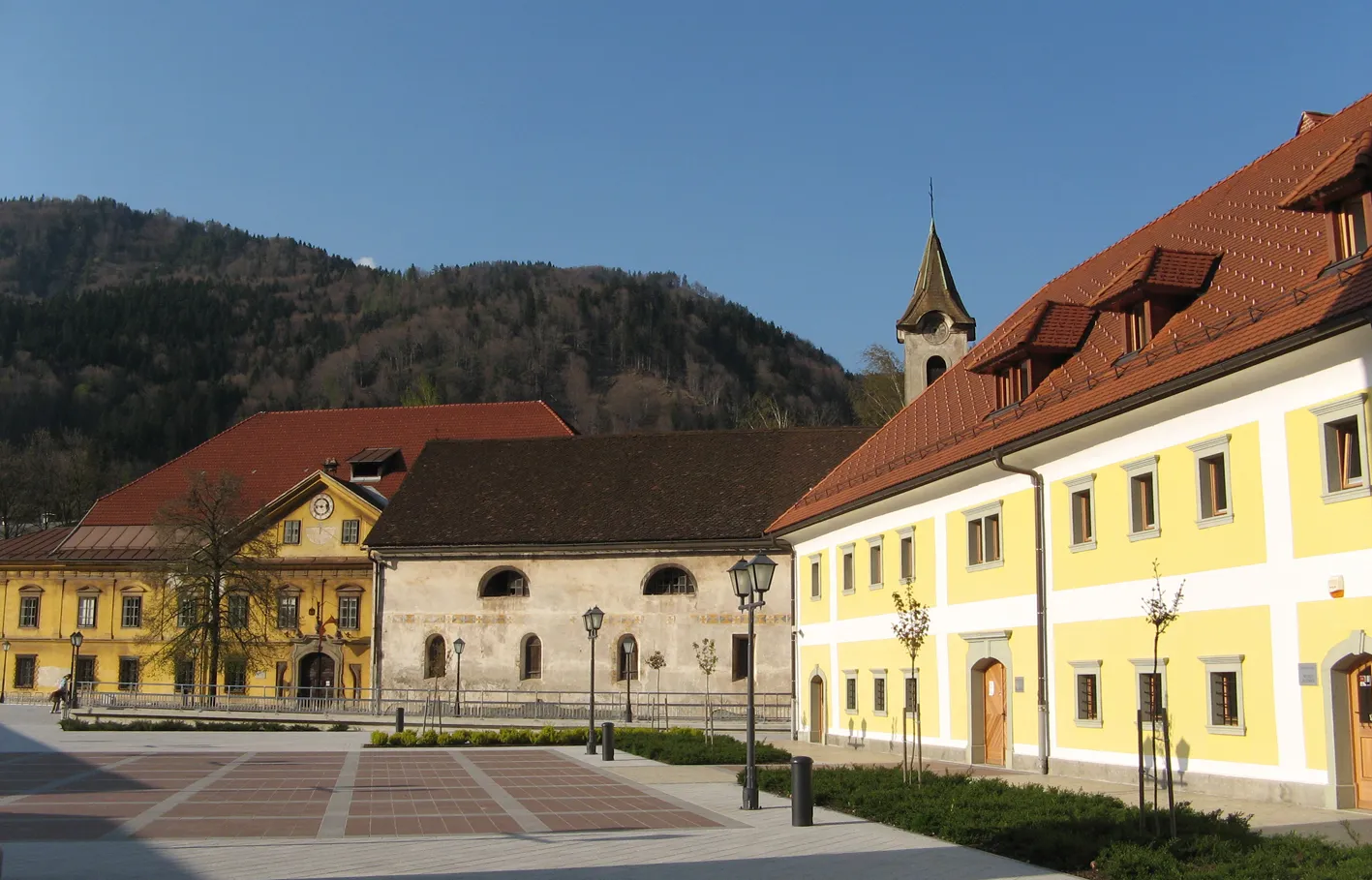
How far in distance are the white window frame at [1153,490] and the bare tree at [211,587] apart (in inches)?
1673

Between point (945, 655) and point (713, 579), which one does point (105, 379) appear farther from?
point (945, 655)

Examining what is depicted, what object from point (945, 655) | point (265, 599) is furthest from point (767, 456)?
point (945, 655)

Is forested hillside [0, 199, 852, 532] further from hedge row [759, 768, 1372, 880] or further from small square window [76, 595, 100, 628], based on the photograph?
hedge row [759, 768, 1372, 880]

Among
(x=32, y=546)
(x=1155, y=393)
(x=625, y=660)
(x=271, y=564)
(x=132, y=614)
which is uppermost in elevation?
(x=32, y=546)

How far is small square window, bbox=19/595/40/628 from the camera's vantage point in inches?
2488

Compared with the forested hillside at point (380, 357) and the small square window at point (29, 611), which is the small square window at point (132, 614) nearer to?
the small square window at point (29, 611)

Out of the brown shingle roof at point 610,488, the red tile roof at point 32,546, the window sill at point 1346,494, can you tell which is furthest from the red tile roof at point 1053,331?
the red tile roof at point 32,546

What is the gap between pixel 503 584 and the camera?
5181 cm

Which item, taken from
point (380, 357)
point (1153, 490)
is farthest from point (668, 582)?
point (380, 357)

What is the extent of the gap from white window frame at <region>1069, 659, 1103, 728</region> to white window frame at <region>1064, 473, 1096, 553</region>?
6.25ft

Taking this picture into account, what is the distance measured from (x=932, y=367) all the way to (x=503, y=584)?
59.3ft

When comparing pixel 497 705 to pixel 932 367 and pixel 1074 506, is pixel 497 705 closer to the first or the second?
pixel 932 367

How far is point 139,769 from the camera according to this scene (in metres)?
26.4

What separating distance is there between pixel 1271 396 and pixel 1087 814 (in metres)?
6.36
